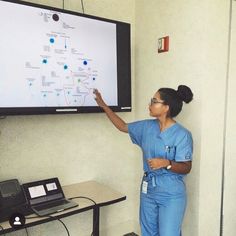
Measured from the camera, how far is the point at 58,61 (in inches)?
76.2

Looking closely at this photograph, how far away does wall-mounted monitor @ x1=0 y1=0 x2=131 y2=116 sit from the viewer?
174 centimetres

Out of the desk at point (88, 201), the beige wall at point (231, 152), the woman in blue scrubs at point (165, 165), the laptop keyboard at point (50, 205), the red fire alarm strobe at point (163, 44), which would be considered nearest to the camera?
the desk at point (88, 201)

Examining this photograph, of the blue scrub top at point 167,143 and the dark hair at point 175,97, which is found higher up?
the dark hair at point 175,97

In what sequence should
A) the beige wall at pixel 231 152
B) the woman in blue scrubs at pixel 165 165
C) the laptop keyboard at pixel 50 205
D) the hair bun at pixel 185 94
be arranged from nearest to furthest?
1. the laptop keyboard at pixel 50 205
2. the woman in blue scrubs at pixel 165 165
3. the hair bun at pixel 185 94
4. the beige wall at pixel 231 152

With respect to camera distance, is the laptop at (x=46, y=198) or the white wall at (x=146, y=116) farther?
the white wall at (x=146, y=116)

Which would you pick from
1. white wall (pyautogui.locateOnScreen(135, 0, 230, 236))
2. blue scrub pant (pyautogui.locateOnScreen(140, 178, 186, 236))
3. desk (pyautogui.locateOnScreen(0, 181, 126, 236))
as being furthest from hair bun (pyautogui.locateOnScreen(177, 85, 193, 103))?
desk (pyautogui.locateOnScreen(0, 181, 126, 236))

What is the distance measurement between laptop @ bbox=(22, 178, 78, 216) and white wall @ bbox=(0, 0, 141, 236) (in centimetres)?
21

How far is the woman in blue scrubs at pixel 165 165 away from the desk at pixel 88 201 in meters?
0.23

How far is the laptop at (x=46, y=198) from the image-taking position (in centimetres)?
170

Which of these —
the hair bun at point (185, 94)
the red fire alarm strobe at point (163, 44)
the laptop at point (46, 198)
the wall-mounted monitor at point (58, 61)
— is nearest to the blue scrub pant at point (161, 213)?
the laptop at point (46, 198)

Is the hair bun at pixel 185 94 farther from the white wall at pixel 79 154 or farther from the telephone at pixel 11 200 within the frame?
the telephone at pixel 11 200

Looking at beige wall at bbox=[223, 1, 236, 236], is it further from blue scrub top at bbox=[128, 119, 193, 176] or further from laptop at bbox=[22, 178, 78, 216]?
Result: laptop at bbox=[22, 178, 78, 216]

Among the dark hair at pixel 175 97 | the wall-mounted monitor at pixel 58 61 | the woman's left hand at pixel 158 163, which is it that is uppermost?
the wall-mounted monitor at pixel 58 61

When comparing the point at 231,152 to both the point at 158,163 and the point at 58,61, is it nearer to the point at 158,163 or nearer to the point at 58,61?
the point at 158,163
